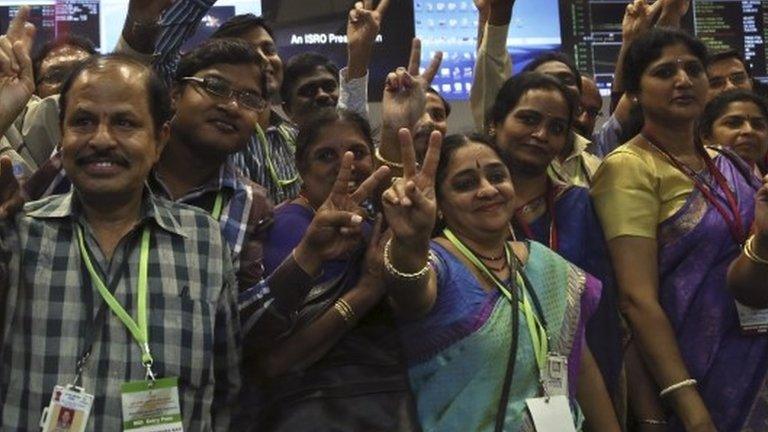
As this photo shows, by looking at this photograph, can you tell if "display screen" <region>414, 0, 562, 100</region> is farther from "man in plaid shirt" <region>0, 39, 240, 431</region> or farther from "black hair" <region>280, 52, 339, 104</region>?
"man in plaid shirt" <region>0, 39, 240, 431</region>

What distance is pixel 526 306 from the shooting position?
7.09 ft

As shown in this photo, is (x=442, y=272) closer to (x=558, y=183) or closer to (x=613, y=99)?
(x=558, y=183)

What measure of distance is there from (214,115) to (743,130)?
1.62 meters

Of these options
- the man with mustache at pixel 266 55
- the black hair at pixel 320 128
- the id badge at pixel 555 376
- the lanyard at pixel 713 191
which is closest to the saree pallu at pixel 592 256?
the lanyard at pixel 713 191

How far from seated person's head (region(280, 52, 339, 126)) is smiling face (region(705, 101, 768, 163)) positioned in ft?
3.83

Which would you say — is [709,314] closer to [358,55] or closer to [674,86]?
[674,86]

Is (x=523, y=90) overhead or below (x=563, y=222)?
overhead

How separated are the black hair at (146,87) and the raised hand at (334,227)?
1.18 ft

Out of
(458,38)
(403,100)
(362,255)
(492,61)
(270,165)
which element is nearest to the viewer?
(362,255)

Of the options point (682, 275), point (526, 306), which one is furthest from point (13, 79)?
point (682, 275)

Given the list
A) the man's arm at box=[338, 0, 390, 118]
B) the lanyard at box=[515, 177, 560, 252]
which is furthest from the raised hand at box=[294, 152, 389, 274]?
the man's arm at box=[338, 0, 390, 118]

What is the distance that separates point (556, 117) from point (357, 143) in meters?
0.56

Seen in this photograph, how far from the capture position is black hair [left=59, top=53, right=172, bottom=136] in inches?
78.1

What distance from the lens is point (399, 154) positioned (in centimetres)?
242
